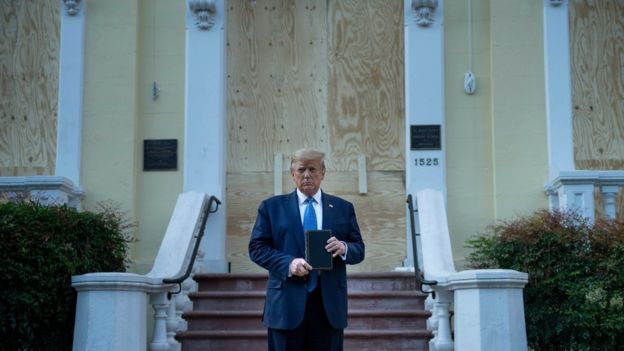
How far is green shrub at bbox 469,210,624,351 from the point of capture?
8.05 metres

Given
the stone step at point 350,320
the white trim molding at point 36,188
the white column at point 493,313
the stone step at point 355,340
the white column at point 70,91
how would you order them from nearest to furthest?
the white column at point 493,313
the stone step at point 355,340
the stone step at point 350,320
the white trim molding at point 36,188
the white column at point 70,91

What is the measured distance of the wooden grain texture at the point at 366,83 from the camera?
11.5 meters

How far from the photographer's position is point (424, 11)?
35.1 ft

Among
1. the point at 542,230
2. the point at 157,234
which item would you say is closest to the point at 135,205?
the point at 157,234

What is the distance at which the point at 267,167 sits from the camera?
11.5m

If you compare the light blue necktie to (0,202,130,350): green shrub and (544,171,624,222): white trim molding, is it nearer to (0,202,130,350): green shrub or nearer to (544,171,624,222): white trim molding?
(0,202,130,350): green shrub

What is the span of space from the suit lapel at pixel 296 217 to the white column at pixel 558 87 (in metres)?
4.76

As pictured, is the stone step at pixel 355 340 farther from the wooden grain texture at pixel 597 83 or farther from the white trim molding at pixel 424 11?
the white trim molding at pixel 424 11

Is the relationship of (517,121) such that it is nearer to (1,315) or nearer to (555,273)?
(555,273)

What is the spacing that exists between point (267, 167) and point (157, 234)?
5.15 feet

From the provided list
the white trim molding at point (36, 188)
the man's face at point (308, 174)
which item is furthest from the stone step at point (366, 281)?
the man's face at point (308, 174)

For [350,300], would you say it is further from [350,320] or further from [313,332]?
[313,332]

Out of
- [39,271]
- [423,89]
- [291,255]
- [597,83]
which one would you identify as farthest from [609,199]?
[39,271]

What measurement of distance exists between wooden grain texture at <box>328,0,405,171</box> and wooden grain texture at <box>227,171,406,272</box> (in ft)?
0.66
